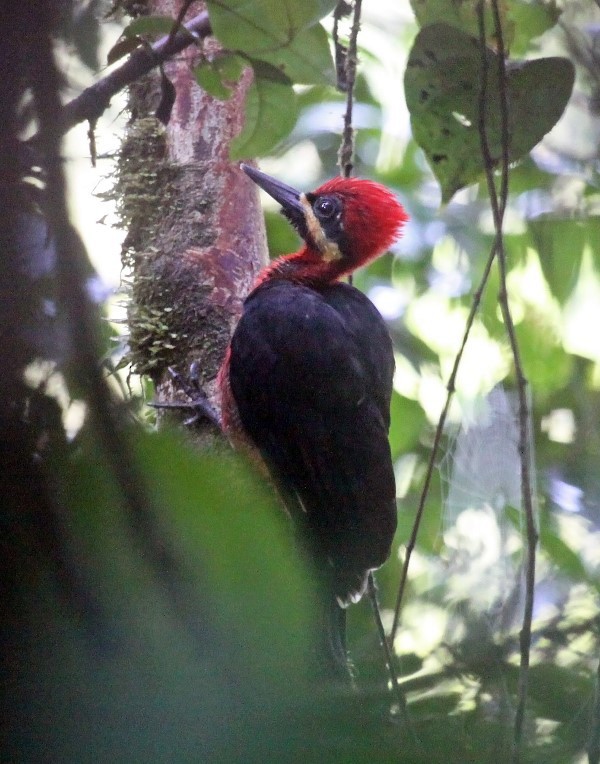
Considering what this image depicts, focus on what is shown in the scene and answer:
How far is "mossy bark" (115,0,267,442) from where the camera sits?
80.3 inches

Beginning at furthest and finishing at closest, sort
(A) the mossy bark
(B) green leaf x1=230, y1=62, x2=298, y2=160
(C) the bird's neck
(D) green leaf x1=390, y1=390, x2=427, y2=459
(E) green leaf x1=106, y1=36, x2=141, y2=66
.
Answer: (D) green leaf x1=390, y1=390, x2=427, y2=459 → (C) the bird's neck → (A) the mossy bark → (B) green leaf x1=230, y1=62, x2=298, y2=160 → (E) green leaf x1=106, y1=36, x2=141, y2=66

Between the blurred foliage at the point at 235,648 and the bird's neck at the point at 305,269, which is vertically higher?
the bird's neck at the point at 305,269

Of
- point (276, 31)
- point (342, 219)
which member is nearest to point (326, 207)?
point (342, 219)

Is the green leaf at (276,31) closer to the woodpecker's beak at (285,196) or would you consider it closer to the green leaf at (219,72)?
the green leaf at (219,72)

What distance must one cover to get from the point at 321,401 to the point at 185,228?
1.75 feet

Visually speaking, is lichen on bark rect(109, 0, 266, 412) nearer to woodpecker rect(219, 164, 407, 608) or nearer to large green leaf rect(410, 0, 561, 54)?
woodpecker rect(219, 164, 407, 608)

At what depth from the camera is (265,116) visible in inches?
64.3

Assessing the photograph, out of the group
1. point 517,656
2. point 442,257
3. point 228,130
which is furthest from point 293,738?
point 442,257

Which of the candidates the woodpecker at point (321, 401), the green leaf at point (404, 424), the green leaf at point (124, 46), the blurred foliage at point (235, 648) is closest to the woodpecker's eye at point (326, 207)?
the woodpecker at point (321, 401)

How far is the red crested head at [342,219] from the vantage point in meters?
2.57

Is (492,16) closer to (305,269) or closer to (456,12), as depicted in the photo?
(456,12)

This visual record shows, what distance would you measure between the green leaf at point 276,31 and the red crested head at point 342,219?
1053 mm

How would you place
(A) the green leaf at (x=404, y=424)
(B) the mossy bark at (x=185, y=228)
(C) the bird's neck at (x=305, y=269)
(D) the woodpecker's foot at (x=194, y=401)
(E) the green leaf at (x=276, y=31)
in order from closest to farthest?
(E) the green leaf at (x=276, y=31) → (D) the woodpecker's foot at (x=194, y=401) → (B) the mossy bark at (x=185, y=228) → (C) the bird's neck at (x=305, y=269) → (A) the green leaf at (x=404, y=424)

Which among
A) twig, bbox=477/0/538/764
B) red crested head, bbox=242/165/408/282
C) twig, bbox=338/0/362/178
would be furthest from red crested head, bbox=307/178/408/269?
twig, bbox=477/0/538/764
